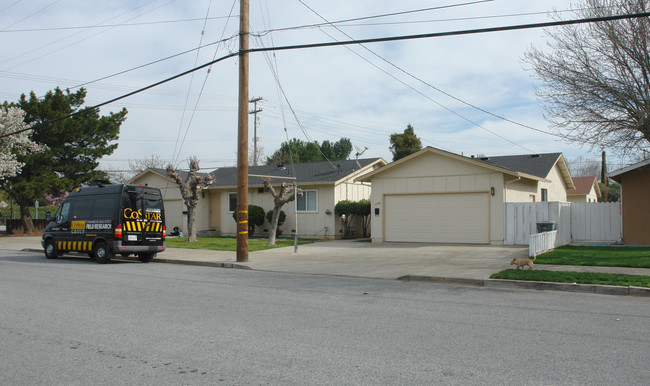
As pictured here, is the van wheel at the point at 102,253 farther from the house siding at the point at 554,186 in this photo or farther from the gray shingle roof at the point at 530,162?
the house siding at the point at 554,186

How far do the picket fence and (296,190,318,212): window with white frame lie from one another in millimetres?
10266

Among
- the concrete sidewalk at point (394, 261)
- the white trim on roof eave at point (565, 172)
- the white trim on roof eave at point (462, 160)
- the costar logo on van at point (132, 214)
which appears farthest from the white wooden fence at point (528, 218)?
the costar logo on van at point (132, 214)

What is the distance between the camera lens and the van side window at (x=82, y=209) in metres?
17.1

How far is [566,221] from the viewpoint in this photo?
2025 cm

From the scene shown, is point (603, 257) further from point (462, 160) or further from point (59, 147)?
point (59, 147)

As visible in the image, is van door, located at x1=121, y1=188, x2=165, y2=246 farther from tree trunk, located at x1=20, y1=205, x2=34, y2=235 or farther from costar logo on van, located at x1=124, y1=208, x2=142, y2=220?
tree trunk, located at x1=20, y1=205, x2=34, y2=235

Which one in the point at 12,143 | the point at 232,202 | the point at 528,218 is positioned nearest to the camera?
the point at 528,218

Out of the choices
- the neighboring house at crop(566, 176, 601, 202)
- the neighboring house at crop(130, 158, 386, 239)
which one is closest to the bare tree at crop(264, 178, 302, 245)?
the neighboring house at crop(130, 158, 386, 239)

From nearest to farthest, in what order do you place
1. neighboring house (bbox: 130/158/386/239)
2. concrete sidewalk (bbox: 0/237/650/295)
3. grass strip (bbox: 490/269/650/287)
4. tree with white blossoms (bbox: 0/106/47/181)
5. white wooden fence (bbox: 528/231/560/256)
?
grass strip (bbox: 490/269/650/287), concrete sidewalk (bbox: 0/237/650/295), white wooden fence (bbox: 528/231/560/256), neighboring house (bbox: 130/158/386/239), tree with white blossoms (bbox: 0/106/47/181)

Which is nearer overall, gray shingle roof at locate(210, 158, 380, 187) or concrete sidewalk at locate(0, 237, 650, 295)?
concrete sidewalk at locate(0, 237, 650, 295)

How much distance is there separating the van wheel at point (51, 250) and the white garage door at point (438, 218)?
13339 mm

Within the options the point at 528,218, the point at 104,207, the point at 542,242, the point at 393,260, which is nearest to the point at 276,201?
the point at 104,207

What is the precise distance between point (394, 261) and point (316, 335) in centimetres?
929

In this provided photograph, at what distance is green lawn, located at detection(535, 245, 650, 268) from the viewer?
521 inches
